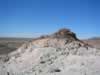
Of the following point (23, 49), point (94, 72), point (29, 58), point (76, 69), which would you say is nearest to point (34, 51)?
point (29, 58)

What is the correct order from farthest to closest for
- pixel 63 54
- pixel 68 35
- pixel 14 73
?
pixel 68 35 < pixel 63 54 < pixel 14 73

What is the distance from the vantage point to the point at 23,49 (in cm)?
1770

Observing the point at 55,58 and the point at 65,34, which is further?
the point at 65,34

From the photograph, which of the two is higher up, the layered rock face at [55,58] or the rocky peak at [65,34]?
the rocky peak at [65,34]

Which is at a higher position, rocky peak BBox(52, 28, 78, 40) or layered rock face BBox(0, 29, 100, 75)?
rocky peak BBox(52, 28, 78, 40)

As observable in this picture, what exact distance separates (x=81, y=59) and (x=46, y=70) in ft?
7.64

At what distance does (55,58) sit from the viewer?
1498 centimetres

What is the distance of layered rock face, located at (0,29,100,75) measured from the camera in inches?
521

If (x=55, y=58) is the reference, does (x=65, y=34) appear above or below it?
above

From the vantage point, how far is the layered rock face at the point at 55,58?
Answer: 1323 centimetres

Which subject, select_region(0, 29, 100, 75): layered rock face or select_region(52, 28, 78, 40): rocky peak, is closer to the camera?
select_region(0, 29, 100, 75): layered rock face

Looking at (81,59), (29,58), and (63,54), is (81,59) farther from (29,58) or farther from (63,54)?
(29,58)

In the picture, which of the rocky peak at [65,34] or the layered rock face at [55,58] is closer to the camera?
the layered rock face at [55,58]

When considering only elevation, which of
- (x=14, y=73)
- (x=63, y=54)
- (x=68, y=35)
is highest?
(x=68, y=35)
